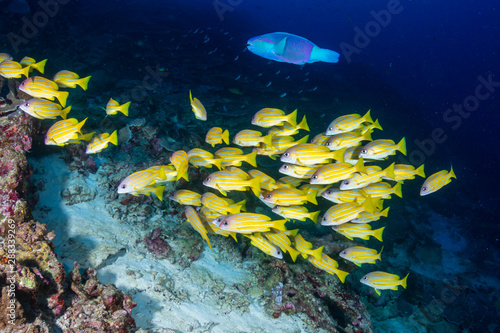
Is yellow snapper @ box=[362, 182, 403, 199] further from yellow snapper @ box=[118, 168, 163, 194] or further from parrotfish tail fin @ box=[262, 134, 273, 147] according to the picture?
yellow snapper @ box=[118, 168, 163, 194]

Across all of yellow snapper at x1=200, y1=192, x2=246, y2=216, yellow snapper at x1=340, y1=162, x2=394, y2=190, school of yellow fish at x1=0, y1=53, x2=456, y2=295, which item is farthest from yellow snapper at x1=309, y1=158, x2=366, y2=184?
yellow snapper at x1=200, y1=192, x2=246, y2=216

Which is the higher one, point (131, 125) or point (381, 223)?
point (131, 125)

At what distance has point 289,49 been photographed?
3.35 m

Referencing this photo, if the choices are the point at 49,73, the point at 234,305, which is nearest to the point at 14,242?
the point at 234,305

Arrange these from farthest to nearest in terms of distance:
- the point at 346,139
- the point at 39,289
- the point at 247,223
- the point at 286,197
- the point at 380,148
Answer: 1. the point at 346,139
2. the point at 380,148
3. the point at 286,197
4. the point at 247,223
5. the point at 39,289

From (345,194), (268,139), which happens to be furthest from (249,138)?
(345,194)

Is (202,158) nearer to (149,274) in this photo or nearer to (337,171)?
(149,274)

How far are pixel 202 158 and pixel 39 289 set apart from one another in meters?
2.49

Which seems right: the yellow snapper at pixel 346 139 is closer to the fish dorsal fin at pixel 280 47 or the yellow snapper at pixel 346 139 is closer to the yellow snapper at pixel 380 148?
the yellow snapper at pixel 380 148

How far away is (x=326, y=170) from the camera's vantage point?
3762 mm

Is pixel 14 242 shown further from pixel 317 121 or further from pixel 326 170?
pixel 317 121

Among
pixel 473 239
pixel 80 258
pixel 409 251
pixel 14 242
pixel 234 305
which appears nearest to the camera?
pixel 14 242

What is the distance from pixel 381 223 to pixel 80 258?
1094cm

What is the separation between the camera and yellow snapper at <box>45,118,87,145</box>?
3.41m
